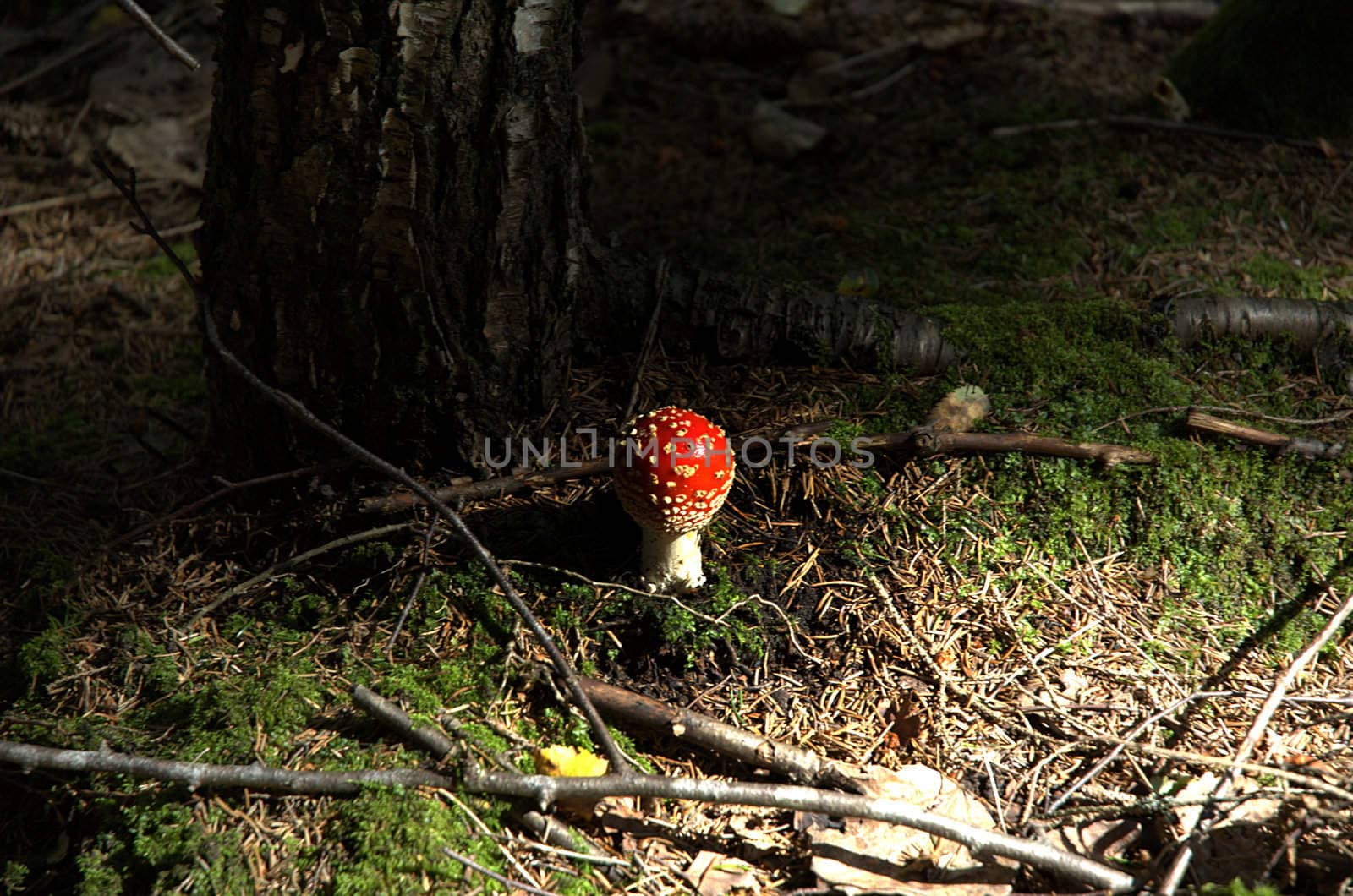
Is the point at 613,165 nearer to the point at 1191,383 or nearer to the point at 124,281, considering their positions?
the point at 124,281

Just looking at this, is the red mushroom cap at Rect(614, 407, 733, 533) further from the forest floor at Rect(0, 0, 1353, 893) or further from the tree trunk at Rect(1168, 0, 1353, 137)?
the tree trunk at Rect(1168, 0, 1353, 137)

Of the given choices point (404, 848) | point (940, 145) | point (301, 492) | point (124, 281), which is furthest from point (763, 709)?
point (124, 281)

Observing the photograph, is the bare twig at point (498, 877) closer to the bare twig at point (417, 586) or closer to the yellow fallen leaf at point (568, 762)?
the yellow fallen leaf at point (568, 762)

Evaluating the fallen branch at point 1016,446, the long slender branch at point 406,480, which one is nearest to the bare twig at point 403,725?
the long slender branch at point 406,480

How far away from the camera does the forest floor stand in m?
2.22

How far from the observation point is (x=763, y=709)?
255cm

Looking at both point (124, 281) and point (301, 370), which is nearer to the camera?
point (301, 370)

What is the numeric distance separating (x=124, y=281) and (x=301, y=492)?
2.47 metres

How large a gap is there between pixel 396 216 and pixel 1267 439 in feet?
9.39

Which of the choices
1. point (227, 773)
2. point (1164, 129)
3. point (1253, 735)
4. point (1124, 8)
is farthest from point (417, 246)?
point (1124, 8)

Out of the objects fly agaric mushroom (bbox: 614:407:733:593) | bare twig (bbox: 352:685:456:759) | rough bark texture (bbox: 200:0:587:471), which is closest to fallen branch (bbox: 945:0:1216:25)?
rough bark texture (bbox: 200:0:587:471)

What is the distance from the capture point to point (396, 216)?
8.20 ft

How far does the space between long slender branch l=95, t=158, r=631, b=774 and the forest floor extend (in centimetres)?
14

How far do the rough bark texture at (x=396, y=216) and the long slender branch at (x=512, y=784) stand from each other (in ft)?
3.42
